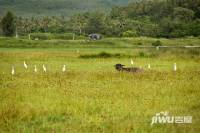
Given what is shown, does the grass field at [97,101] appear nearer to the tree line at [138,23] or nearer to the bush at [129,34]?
the bush at [129,34]

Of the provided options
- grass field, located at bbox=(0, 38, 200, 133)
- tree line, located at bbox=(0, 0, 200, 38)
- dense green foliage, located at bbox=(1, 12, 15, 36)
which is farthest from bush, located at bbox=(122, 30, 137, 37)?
grass field, located at bbox=(0, 38, 200, 133)

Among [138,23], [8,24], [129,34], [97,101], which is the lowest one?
[129,34]

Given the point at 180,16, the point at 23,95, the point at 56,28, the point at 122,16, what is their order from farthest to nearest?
the point at 122,16 < the point at 56,28 < the point at 180,16 < the point at 23,95

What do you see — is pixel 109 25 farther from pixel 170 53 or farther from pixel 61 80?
pixel 61 80

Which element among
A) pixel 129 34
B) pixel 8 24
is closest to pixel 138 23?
pixel 129 34

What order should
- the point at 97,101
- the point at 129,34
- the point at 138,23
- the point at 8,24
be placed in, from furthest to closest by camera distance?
the point at 138,23 → the point at 8,24 → the point at 129,34 → the point at 97,101

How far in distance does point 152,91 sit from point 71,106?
4327 millimetres

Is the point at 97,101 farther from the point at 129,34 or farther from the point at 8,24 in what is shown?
the point at 8,24

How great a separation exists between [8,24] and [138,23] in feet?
91.1

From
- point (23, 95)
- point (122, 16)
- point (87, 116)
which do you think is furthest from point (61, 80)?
point (122, 16)

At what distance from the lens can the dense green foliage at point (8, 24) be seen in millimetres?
98562

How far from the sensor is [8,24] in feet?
328

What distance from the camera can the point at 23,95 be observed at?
17.6 m

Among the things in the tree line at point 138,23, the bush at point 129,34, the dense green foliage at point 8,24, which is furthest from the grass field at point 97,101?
the dense green foliage at point 8,24
